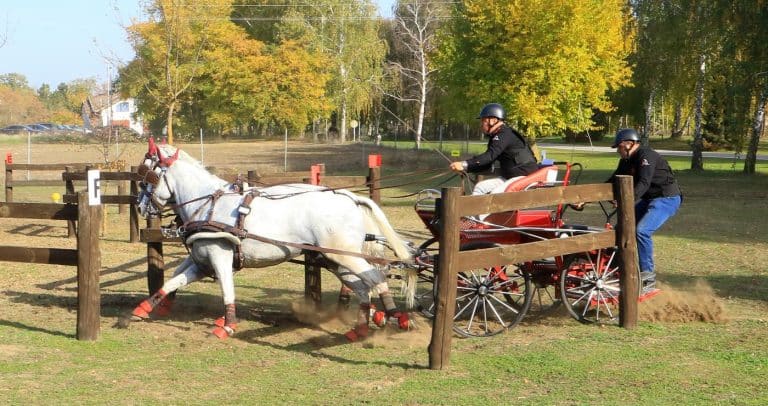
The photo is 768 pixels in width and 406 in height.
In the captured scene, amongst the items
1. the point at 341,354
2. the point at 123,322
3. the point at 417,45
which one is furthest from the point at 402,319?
the point at 417,45

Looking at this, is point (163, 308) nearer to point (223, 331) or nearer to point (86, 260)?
point (223, 331)

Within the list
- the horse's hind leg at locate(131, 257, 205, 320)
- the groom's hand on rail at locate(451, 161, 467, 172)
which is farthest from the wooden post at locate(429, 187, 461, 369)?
the horse's hind leg at locate(131, 257, 205, 320)

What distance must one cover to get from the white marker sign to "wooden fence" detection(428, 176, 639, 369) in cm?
324

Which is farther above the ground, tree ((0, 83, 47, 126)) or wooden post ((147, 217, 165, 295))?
tree ((0, 83, 47, 126))

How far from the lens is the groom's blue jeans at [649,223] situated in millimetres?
9062

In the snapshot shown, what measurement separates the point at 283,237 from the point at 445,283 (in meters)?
2.11

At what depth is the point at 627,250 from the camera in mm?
8547

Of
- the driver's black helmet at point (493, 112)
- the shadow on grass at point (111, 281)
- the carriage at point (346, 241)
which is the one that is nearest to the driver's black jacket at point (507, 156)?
the driver's black helmet at point (493, 112)

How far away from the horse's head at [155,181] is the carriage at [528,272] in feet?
8.90

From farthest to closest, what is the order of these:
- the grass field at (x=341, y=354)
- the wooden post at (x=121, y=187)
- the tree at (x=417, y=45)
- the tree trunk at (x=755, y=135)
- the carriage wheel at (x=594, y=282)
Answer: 1. the tree at (x=417, y=45)
2. the tree trunk at (x=755, y=135)
3. the wooden post at (x=121, y=187)
4. the carriage wheel at (x=594, y=282)
5. the grass field at (x=341, y=354)

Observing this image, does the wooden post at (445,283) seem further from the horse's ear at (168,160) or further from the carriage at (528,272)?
the horse's ear at (168,160)

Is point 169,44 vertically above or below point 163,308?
above

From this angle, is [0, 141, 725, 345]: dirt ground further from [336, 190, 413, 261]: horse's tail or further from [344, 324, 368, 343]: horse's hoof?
[336, 190, 413, 261]: horse's tail

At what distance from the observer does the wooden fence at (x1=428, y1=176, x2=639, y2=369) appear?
6949mm
